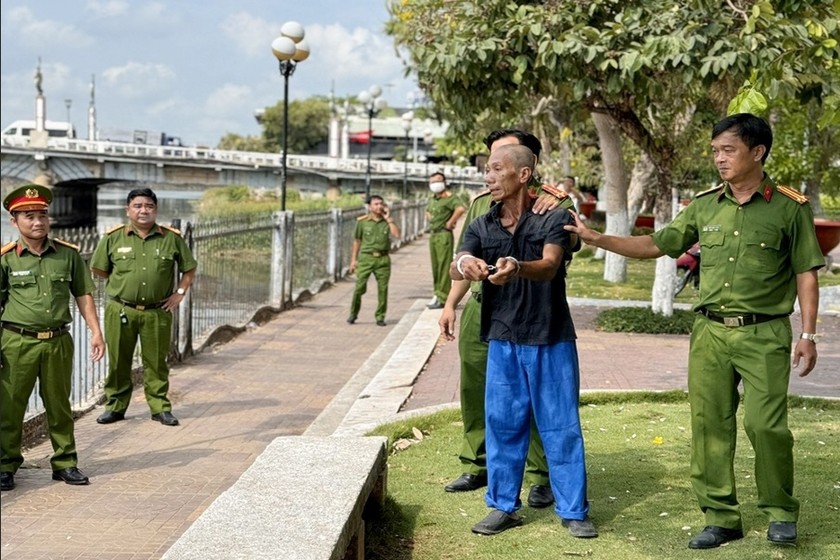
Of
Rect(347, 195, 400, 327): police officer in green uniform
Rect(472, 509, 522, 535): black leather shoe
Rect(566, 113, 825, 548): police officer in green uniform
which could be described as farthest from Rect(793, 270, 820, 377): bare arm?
Rect(347, 195, 400, 327): police officer in green uniform

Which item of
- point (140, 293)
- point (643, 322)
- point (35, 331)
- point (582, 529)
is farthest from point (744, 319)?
point (643, 322)

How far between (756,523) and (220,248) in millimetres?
9327

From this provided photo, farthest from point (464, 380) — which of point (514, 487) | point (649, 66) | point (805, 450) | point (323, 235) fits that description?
point (323, 235)

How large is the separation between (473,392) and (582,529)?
1.12 metres

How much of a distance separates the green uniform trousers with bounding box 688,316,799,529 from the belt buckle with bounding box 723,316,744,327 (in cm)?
2

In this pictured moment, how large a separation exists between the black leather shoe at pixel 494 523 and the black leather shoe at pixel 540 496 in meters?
0.37

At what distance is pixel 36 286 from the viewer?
6594 millimetres

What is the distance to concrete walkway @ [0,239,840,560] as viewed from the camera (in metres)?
5.89

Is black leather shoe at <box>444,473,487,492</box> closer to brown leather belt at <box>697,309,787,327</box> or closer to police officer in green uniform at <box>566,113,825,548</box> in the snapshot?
police officer in green uniform at <box>566,113,825,548</box>

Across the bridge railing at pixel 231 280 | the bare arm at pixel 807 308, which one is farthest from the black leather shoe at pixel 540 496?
the bridge railing at pixel 231 280

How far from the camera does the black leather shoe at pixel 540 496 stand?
17.9 ft

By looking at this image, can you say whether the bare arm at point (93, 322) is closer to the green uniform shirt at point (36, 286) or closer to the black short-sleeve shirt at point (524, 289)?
the green uniform shirt at point (36, 286)

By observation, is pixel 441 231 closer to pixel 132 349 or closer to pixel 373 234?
pixel 373 234

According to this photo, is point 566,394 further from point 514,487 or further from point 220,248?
point 220,248
